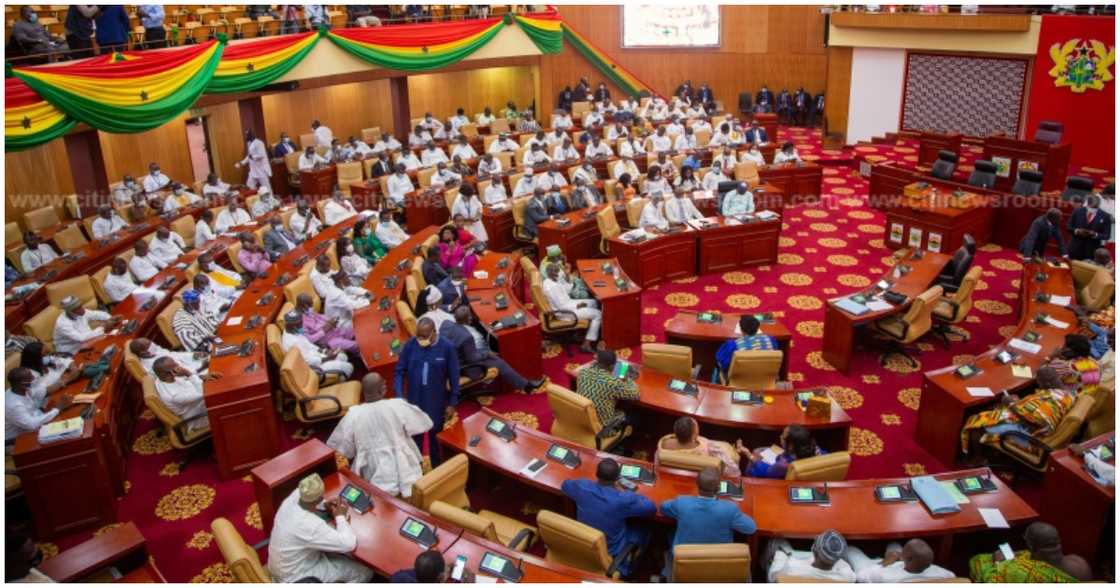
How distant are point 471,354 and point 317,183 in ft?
28.0

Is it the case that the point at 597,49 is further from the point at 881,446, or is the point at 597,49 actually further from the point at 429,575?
the point at 429,575

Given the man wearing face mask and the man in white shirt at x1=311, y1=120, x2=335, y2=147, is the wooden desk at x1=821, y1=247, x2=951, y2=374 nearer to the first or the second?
the man wearing face mask

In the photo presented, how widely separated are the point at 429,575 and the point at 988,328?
7764 mm

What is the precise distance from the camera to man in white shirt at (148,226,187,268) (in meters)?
11.0

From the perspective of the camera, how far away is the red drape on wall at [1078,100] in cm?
1518

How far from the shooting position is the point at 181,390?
6.98m

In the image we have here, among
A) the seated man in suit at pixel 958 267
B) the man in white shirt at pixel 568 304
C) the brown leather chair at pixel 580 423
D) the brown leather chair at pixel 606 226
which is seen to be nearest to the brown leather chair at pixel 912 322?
the seated man in suit at pixel 958 267

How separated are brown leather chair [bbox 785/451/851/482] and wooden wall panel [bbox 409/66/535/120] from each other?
59.8 ft

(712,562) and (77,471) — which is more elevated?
(712,562)

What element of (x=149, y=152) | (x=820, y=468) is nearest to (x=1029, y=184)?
(x=820, y=468)

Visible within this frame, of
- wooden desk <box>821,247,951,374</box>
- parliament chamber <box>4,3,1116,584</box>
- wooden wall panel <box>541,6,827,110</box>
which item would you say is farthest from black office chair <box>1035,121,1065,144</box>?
wooden wall panel <box>541,6,827,110</box>

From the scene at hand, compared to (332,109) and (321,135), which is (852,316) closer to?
(321,135)

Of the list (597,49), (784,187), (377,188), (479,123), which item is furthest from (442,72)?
(784,187)

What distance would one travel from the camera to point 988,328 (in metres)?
9.57
